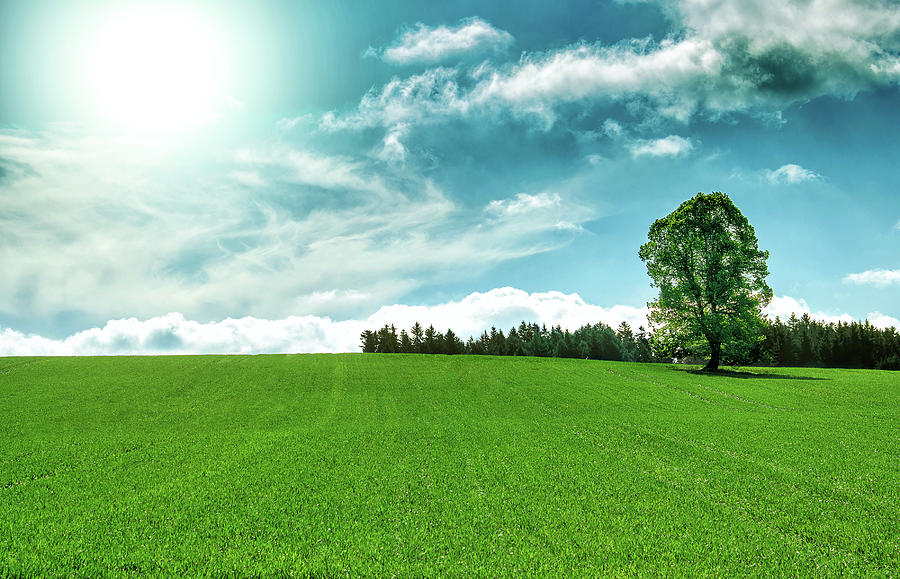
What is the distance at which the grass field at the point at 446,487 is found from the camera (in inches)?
319

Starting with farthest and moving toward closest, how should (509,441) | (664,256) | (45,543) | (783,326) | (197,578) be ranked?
(783,326) → (664,256) → (509,441) → (45,543) → (197,578)

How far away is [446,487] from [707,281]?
44.2m

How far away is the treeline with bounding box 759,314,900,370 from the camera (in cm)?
9288

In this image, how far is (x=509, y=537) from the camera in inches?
346

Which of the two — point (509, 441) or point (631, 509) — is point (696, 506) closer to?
point (631, 509)

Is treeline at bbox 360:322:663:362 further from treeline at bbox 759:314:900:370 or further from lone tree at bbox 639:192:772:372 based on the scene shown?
lone tree at bbox 639:192:772:372

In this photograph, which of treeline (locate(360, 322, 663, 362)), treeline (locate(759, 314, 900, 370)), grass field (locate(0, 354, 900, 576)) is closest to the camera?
grass field (locate(0, 354, 900, 576))

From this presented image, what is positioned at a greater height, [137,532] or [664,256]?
[664,256]

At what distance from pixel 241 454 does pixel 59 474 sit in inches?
204

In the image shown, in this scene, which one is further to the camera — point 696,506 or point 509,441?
point 509,441

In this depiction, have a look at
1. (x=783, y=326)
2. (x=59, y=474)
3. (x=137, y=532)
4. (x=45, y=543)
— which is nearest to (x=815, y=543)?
(x=137, y=532)

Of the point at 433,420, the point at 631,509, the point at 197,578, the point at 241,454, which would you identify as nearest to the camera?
the point at 197,578

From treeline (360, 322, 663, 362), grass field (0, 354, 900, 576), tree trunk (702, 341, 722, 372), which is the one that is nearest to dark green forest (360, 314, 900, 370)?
treeline (360, 322, 663, 362)

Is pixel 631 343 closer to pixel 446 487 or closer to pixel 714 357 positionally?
pixel 714 357
